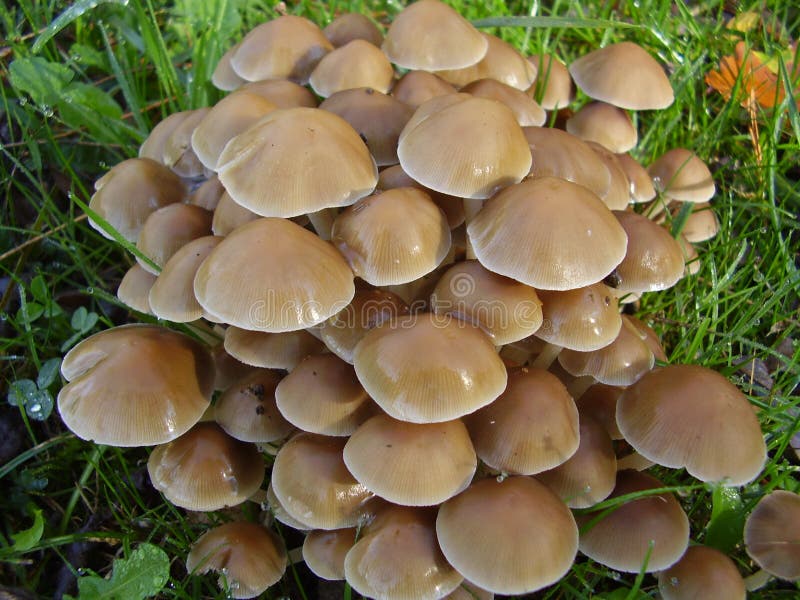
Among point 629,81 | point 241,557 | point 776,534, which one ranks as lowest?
point 241,557

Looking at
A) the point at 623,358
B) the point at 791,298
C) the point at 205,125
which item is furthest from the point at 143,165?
the point at 791,298

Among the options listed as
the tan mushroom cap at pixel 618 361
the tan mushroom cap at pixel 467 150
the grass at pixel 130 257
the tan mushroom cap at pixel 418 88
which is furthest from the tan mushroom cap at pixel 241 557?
the tan mushroom cap at pixel 418 88

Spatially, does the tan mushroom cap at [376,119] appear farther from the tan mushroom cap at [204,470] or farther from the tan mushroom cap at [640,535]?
the tan mushroom cap at [640,535]

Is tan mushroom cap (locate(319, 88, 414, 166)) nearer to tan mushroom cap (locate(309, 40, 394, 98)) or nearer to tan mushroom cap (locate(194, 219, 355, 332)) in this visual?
tan mushroom cap (locate(309, 40, 394, 98))

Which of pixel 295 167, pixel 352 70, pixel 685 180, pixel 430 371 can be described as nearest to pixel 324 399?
pixel 430 371

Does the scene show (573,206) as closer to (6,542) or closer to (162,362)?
(162,362)

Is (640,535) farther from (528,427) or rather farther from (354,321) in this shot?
(354,321)

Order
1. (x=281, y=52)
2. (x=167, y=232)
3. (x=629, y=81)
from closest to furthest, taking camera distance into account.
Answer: (x=167, y=232) → (x=281, y=52) → (x=629, y=81)
